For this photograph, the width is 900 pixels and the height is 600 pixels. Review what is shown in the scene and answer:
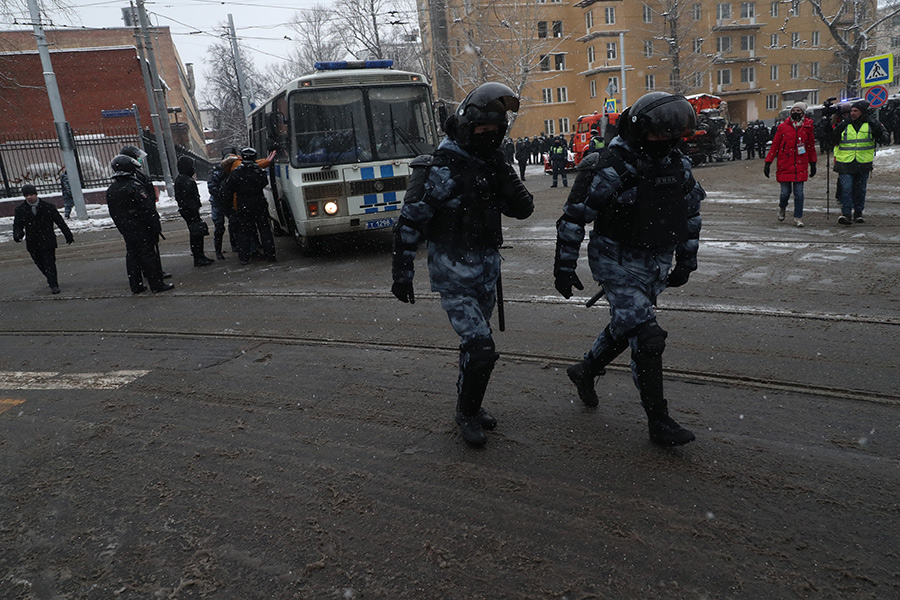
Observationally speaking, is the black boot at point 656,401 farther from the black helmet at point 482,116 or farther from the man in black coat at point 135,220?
the man in black coat at point 135,220

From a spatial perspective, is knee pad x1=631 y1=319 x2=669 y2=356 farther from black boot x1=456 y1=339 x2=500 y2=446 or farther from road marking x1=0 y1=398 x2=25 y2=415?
road marking x1=0 y1=398 x2=25 y2=415

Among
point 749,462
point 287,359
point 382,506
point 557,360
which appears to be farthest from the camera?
point 287,359

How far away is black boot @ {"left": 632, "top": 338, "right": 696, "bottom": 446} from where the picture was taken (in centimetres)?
340

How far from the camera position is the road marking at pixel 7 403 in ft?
15.4

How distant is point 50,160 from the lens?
25.3 m

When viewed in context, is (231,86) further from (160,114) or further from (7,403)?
(7,403)

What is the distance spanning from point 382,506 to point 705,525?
1.47 metres

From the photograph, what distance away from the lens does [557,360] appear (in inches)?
195

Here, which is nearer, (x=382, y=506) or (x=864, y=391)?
(x=382, y=506)

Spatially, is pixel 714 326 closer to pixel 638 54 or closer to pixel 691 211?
pixel 691 211

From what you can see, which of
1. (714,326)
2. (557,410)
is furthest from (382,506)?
(714,326)

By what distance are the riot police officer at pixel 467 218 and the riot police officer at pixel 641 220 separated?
41 centimetres

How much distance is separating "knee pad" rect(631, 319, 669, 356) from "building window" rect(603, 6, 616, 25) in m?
56.0

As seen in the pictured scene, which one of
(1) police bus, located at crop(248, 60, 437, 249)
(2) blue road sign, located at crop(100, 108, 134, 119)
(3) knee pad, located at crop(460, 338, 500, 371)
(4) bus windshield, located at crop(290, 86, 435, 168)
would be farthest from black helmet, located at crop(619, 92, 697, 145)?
(2) blue road sign, located at crop(100, 108, 134, 119)
